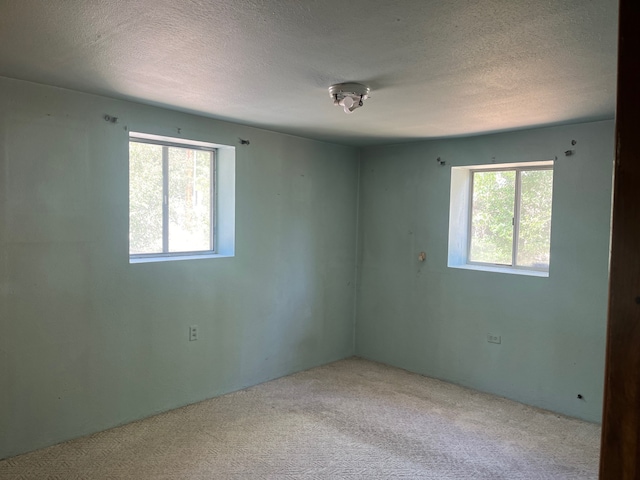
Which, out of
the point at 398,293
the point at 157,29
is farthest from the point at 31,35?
the point at 398,293

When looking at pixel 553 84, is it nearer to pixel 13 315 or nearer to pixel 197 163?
pixel 197 163

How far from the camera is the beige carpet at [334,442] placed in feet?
8.25

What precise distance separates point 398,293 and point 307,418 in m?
1.62

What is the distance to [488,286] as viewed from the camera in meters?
3.75

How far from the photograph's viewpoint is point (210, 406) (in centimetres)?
335

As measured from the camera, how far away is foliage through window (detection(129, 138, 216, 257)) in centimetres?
314

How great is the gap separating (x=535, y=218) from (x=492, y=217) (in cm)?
38

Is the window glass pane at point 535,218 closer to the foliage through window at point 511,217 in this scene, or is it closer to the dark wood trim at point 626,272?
the foliage through window at point 511,217

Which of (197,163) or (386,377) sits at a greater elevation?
(197,163)

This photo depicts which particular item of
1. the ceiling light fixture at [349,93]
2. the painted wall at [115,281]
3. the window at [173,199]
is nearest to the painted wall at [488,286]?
the painted wall at [115,281]

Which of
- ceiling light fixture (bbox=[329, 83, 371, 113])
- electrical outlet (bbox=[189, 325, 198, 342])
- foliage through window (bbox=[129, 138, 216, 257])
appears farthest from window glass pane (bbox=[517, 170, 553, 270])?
electrical outlet (bbox=[189, 325, 198, 342])

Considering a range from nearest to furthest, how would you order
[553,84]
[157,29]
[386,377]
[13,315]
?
[157,29]
[553,84]
[13,315]
[386,377]

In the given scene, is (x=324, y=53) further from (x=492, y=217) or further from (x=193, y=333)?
(x=492, y=217)

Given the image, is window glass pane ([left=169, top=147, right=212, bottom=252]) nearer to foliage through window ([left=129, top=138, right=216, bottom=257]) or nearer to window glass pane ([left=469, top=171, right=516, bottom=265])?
foliage through window ([left=129, top=138, right=216, bottom=257])
